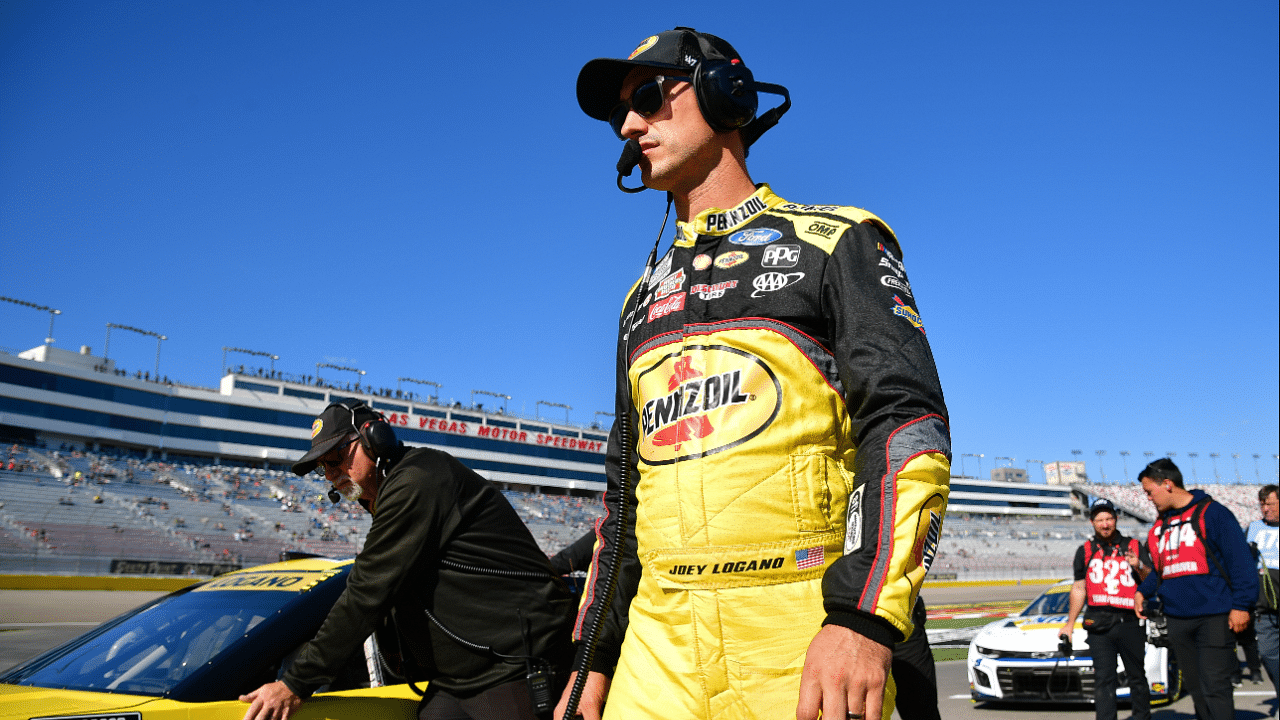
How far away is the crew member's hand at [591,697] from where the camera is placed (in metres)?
1.78

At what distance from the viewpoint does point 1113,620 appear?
6.04 m

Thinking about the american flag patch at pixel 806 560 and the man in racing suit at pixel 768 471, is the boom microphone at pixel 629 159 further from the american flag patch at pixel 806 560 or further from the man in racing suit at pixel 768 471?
the american flag patch at pixel 806 560

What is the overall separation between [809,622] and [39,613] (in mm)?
18352

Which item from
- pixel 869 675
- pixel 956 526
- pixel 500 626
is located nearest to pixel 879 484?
pixel 869 675

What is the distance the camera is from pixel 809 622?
143cm

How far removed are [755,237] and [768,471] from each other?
48 centimetres

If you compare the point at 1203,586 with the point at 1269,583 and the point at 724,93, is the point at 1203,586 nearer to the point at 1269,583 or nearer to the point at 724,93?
the point at 1269,583

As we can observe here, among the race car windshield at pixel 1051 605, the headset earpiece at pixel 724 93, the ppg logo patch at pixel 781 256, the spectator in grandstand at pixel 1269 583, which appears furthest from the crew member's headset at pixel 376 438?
the race car windshield at pixel 1051 605

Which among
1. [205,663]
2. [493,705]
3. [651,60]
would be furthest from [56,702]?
[651,60]

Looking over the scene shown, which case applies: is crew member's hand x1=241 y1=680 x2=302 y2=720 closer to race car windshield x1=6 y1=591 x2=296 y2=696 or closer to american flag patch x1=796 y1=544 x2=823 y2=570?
race car windshield x1=6 y1=591 x2=296 y2=696

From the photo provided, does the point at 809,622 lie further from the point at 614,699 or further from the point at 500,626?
the point at 500,626

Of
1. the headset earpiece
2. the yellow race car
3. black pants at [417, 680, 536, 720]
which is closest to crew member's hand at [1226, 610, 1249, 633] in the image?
black pants at [417, 680, 536, 720]

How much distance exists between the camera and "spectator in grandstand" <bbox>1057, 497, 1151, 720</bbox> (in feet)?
18.9

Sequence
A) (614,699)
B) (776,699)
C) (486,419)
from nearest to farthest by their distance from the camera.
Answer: (776,699), (614,699), (486,419)
